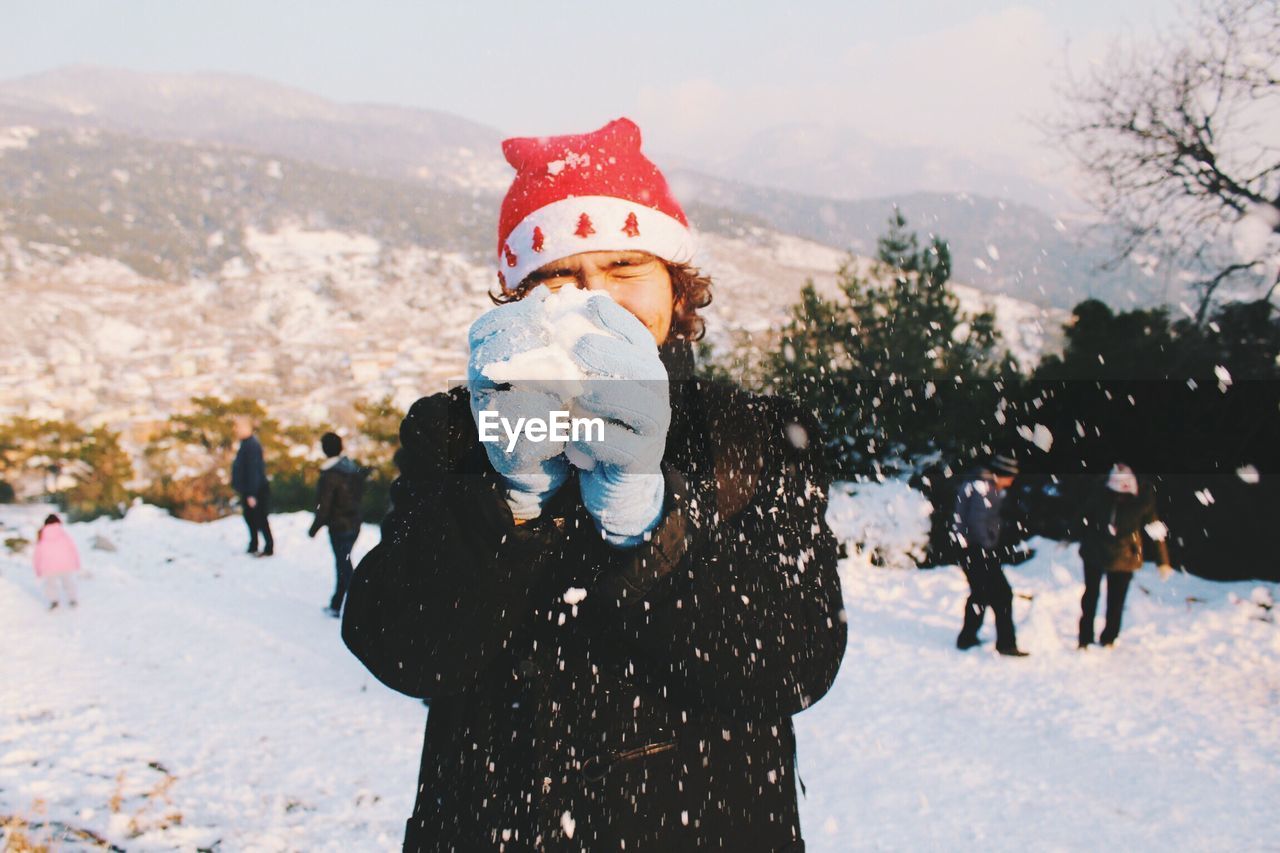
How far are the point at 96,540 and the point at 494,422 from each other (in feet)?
49.5

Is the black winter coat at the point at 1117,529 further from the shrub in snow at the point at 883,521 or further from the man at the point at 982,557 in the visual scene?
the shrub in snow at the point at 883,521

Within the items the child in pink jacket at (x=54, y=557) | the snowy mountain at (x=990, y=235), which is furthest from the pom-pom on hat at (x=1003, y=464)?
the child in pink jacket at (x=54, y=557)

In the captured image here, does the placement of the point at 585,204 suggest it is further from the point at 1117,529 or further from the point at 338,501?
the point at 338,501

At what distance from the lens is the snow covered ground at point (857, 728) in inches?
181

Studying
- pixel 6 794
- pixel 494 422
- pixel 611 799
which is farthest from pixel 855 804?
pixel 6 794

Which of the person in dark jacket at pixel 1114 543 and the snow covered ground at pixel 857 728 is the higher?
the person in dark jacket at pixel 1114 543

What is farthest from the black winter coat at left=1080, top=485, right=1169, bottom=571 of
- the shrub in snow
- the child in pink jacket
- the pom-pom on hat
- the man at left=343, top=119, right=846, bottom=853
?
the child in pink jacket

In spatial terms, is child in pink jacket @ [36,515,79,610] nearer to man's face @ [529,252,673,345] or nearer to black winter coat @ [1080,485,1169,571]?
man's face @ [529,252,673,345]

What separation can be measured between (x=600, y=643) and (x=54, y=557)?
10783 millimetres

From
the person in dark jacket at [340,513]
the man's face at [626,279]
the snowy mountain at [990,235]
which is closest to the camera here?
the man's face at [626,279]

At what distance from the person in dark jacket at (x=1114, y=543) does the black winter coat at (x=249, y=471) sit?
11.1 m

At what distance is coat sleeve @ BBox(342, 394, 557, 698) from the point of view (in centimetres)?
107

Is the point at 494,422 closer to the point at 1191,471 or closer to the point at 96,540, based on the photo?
the point at 1191,471

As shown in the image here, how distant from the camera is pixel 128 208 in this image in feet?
431
